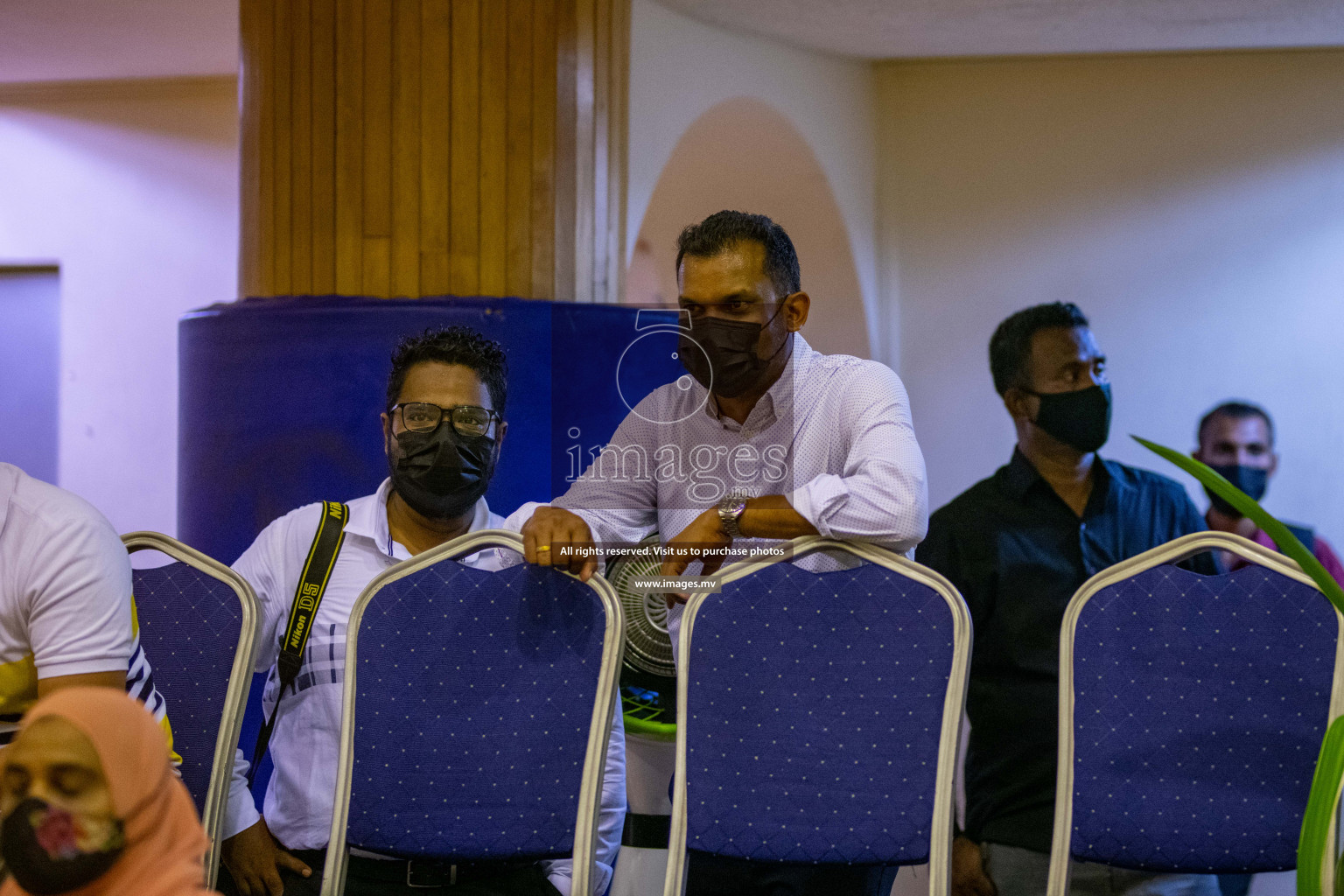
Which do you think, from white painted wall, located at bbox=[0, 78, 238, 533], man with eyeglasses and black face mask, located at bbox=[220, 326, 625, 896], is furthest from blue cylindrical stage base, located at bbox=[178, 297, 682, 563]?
white painted wall, located at bbox=[0, 78, 238, 533]

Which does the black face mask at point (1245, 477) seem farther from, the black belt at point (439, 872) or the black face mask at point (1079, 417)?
the black belt at point (439, 872)

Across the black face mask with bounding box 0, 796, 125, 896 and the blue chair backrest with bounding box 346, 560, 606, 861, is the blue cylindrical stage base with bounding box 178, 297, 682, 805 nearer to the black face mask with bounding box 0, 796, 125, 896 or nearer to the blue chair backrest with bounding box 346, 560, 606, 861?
the blue chair backrest with bounding box 346, 560, 606, 861

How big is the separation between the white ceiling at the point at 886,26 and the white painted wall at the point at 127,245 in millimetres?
344

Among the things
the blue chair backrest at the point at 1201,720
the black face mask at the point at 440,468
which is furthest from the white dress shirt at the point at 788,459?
the blue chair backrest at the point at 1201,720

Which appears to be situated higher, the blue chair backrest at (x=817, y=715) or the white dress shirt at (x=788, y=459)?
the white dress shirt at (x=788, y=459)

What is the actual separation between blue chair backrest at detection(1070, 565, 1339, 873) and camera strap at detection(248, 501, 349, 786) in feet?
4.49

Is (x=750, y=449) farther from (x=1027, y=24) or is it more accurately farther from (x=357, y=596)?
(x=1027, y=24)

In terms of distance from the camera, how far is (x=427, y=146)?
121 inches

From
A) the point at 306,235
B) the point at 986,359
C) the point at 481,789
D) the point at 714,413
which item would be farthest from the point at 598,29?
the point at 986,359

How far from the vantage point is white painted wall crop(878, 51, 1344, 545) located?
15.4 ft

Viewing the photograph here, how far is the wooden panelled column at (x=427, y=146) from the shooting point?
305 cm

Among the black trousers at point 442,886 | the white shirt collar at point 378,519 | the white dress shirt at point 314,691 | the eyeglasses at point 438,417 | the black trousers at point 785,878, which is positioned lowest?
the black trousers at point 442,886

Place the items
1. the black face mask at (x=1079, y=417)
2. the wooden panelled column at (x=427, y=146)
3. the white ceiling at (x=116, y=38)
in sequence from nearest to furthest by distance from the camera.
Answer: the black face mask at (x=1079, y=417), the wooden panelled column at (x=427, y=146), the white ceiling at (x=116, y=38)

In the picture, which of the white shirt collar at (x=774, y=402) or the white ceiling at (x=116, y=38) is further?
the white ceiling at (x=116, y=38)
